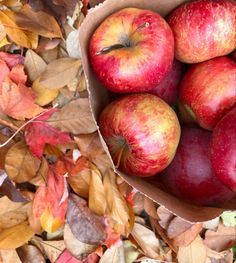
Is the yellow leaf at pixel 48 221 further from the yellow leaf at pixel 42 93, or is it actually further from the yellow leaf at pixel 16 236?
the yellow leaf at pixel 42 93

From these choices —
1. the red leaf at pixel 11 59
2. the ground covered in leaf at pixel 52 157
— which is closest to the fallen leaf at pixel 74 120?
the ground covered in leaf at pixel 52 157

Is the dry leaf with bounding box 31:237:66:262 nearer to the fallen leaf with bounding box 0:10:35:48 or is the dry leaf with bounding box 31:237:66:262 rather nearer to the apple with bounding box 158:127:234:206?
the apple with bounding box 158:127:234:206

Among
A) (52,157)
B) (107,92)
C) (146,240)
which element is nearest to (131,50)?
(107,92)

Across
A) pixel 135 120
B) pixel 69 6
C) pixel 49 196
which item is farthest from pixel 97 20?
pixel 49 196

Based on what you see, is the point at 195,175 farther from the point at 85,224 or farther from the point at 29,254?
the point at 29,254

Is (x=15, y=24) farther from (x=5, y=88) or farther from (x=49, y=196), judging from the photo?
(x=49, y=196)

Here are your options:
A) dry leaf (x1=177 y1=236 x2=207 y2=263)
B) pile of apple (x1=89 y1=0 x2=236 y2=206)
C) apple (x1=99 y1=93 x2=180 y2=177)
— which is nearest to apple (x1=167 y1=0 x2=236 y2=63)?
pile of apple (x1=89 y1=0 x2=236 y2=206)
